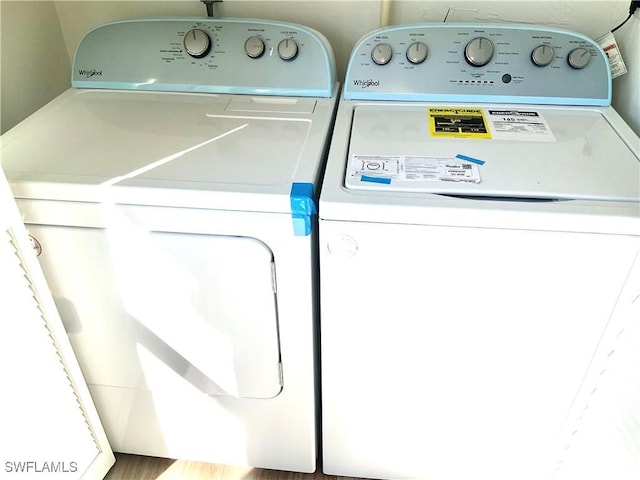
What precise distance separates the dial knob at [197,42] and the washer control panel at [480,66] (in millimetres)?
393

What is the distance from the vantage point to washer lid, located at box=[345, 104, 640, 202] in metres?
1.02

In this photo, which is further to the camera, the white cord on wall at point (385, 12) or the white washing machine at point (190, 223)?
the white cord on wall at point (385, 12)

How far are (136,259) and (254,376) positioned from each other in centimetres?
39

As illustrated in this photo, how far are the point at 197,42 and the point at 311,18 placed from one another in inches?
14.5

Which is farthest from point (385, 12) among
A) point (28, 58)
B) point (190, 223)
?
point (28, 58)

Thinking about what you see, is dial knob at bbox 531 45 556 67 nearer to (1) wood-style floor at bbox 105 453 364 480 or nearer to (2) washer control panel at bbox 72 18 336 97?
(2) washer control panel at bbox 72 18 336 97

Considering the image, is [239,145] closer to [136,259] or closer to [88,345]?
[136,259]

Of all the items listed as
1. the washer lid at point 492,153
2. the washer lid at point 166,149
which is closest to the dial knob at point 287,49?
the washer lid at point 166,149

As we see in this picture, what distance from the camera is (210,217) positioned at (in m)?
1.03

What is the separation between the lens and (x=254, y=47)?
1.41 metres

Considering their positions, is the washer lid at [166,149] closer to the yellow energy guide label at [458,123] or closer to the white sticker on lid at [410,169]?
the white sticker on lid at [410,169]

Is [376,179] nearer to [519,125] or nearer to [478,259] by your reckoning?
[478,259]

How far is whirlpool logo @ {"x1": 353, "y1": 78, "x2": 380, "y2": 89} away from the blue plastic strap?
0.50 metres

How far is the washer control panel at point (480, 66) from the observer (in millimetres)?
1343
